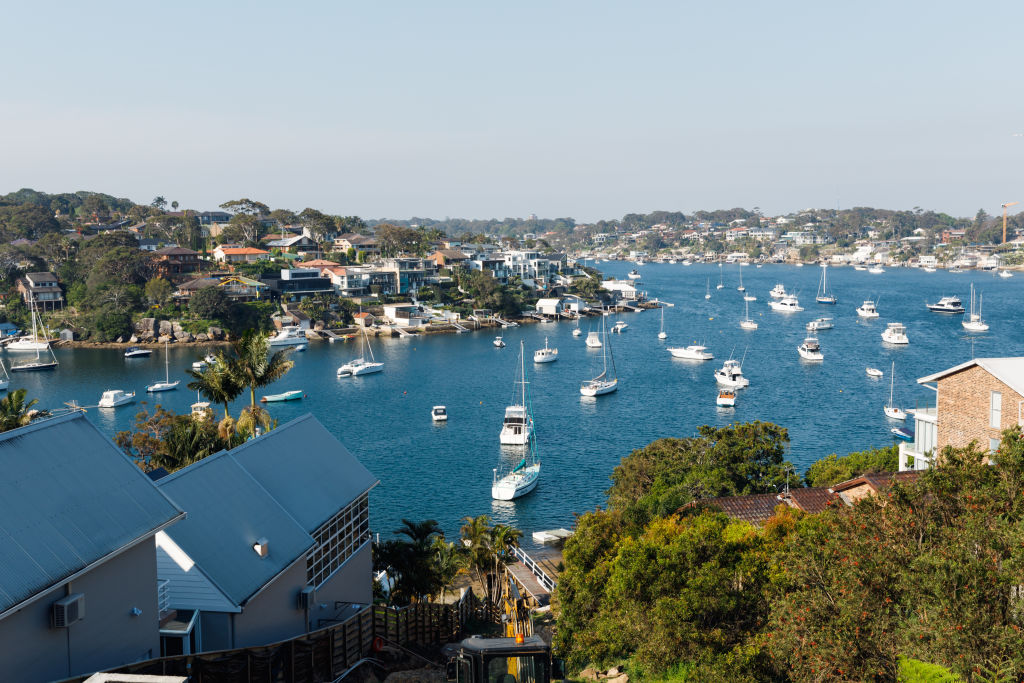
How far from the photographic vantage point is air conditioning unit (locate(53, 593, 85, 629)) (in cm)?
909

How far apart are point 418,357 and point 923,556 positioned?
67.2 m

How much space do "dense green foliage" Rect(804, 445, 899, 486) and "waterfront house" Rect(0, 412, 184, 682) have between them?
2370 centimetres

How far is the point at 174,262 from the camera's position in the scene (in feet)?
318

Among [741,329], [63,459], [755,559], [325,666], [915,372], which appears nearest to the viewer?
[63,459]

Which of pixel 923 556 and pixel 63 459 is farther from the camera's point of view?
pixel 63 459

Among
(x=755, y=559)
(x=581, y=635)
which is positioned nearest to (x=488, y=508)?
(x=581, y=635)

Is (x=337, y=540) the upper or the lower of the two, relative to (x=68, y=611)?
lower

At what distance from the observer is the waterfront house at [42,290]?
289 ft

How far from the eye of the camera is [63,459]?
10.4 m

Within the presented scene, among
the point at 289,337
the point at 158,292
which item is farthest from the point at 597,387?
the point at 158,292

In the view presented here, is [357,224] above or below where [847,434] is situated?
above

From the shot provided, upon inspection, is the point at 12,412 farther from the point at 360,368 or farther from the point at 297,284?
the point at 297,284

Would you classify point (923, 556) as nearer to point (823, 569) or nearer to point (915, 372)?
point (823, 569)

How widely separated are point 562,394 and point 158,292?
49.0m
